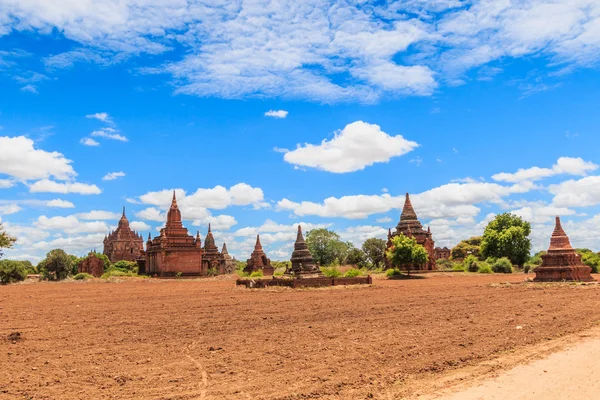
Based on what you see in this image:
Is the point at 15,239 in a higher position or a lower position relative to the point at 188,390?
higher

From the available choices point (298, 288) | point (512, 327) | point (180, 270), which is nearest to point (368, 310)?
point (512, 327)

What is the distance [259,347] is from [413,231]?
50.3 m

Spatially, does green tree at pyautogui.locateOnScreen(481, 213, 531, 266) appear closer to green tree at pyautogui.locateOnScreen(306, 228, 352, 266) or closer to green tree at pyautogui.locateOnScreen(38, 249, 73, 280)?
green tree at pyautogui.locateOnScreen(306, 228, 352, 266)

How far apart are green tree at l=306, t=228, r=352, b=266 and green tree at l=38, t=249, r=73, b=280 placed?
3173cm

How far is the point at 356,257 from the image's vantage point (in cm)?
7462

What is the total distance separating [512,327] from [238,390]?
835cm

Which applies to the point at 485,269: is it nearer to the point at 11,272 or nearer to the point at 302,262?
the point at 302,262

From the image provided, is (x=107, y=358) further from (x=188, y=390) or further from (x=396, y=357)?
(x=396, y=357)

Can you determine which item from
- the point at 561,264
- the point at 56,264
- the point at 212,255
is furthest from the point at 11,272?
the point at 561,264

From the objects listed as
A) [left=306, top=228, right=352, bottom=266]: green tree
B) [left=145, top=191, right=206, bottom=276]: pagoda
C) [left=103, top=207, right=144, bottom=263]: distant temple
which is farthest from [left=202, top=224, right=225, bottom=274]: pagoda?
[left=103, top=207, right=144, bottom=263]: distant temple

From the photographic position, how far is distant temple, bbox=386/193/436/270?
58188 millimetres

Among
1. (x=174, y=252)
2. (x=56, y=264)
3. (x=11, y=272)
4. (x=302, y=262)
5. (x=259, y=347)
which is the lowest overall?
(x=259, y=347)

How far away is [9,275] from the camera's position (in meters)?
49.2

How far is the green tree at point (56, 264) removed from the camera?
56.7 meters
